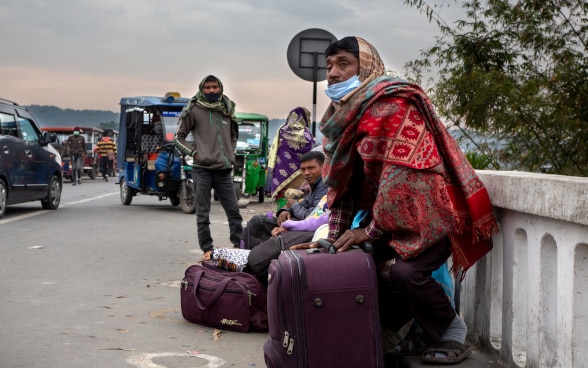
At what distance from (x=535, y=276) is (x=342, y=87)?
135 centimetres

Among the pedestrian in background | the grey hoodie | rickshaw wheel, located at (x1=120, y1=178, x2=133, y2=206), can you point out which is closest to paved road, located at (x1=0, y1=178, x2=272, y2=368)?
the grey hoodie

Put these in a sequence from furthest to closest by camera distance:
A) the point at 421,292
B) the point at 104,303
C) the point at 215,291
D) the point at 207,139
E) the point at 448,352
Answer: the point at 207,139
the point at 104,303
the point at 215,291
the point at 448,352
the point at 421,292

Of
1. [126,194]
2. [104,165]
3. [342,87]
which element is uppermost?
[342,87]

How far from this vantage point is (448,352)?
456 cm

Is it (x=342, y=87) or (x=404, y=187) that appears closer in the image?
(x=404, y=187)

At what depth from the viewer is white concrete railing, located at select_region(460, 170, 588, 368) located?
360cm

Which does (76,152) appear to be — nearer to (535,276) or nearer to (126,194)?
(126,194)

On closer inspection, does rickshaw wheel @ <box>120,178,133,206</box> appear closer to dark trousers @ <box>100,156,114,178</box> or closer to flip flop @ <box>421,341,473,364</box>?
flip flop @ <box>421,341,473,364</box>

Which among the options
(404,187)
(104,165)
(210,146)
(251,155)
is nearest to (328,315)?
(404,187)

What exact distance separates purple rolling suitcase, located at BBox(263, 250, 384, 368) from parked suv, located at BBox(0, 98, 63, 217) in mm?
11614

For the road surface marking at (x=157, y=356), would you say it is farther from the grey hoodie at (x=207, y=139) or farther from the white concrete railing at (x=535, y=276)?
the grey hoodie at (x=207, y=139)

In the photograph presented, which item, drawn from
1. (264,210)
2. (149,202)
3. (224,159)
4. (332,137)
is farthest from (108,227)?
(332,137)

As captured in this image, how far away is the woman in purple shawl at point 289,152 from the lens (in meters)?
12.2

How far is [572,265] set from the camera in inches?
142
